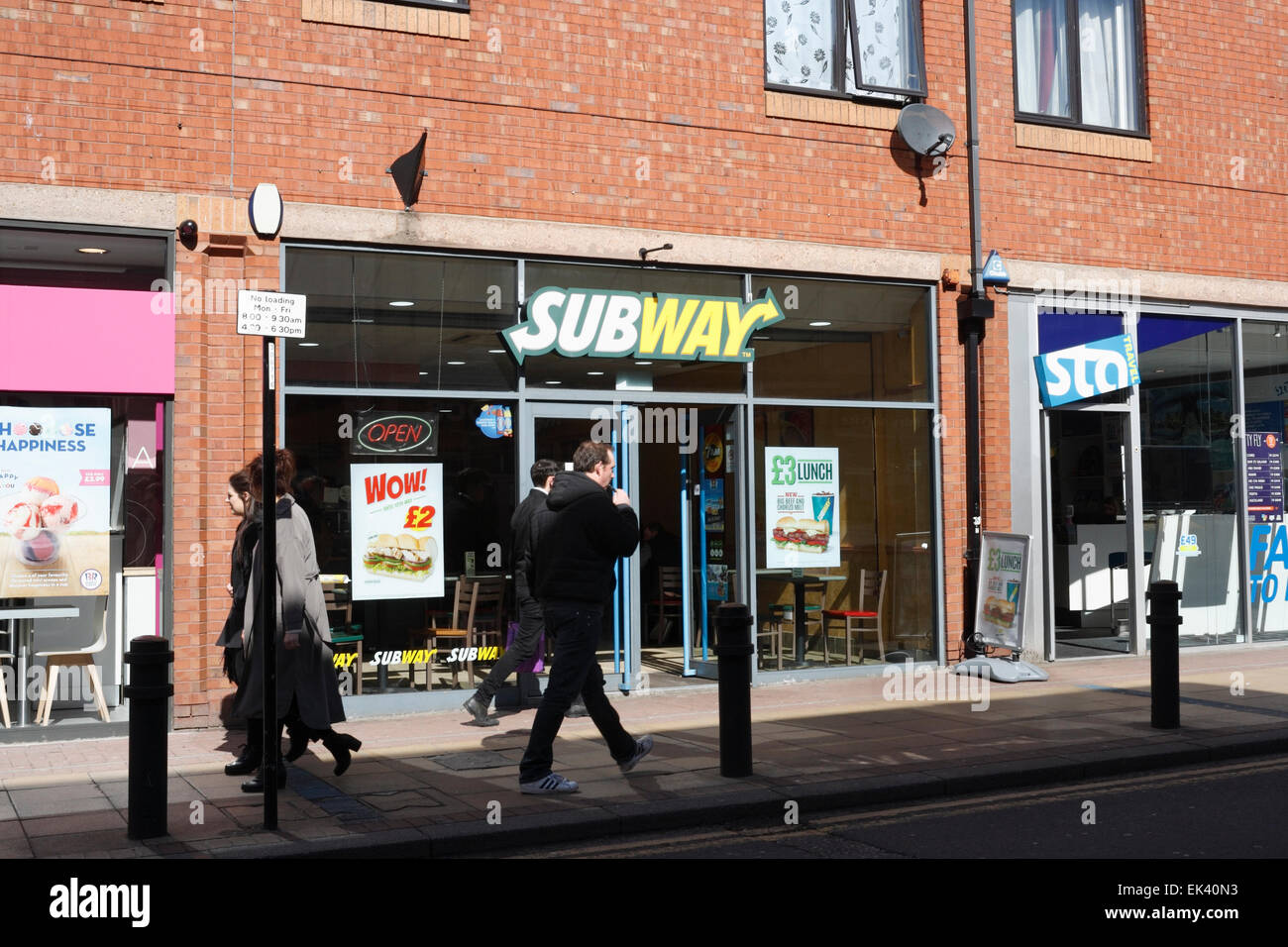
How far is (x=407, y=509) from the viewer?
35.6 ft

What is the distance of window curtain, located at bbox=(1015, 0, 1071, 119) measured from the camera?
1363 cm

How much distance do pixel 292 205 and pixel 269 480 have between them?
406cm

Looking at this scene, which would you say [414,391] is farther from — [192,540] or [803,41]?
[803,41]

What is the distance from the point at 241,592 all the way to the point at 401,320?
3.49 m

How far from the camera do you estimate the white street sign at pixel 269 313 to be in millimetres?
6785

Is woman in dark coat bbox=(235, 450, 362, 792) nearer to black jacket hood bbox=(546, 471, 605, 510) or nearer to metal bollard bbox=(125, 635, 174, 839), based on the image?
metal bollard bbox=(125, 635, 174, 839)

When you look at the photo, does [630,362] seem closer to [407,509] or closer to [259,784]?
[407,509]

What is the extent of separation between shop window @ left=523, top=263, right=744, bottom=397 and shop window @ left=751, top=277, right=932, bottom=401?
366 millimetres

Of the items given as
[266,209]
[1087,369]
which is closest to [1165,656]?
[1087,369]

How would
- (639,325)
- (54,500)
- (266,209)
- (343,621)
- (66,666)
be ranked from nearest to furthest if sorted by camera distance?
(266,209)
(54,500)
(66,666)
(343,621)
(639,325)

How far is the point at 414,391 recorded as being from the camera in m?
10.8

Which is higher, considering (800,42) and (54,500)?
(800,42)

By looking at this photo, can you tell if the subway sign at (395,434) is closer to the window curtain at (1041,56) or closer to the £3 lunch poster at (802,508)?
the £3 lunch poster at (802,508)
